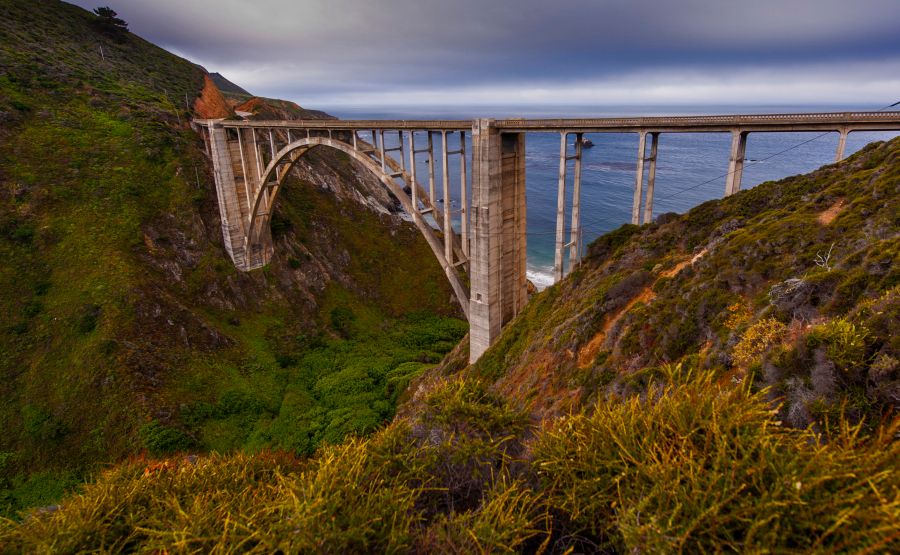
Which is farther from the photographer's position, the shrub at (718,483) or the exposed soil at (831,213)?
the exposed soil at (831,213)

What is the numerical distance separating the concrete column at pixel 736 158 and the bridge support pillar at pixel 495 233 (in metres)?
10.4

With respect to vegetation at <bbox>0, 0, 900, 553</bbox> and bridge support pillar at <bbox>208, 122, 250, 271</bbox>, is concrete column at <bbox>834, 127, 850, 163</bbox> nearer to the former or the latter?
vegetation at <bbox>0, 0, 900, 553</bbox>

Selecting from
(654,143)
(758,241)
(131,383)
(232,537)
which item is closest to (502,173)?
(654,143)

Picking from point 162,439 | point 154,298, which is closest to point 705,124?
point 162,439

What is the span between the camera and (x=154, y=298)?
110 feet

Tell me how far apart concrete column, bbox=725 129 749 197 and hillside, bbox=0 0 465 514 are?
24909mm

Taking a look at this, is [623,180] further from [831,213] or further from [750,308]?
[750,308]

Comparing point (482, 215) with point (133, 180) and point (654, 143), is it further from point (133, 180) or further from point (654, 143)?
point (133, 180)

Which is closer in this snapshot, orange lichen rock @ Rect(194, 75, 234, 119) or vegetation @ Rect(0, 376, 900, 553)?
vegetation @ Rect(0, 376, 900, 553)

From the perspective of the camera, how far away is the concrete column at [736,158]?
16438 millimetres

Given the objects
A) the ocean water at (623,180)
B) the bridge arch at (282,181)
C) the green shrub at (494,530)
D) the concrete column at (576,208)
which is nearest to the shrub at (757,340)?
the green shrub at (494,530)

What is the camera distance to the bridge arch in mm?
27844

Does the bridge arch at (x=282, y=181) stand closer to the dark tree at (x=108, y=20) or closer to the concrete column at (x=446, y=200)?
the concrete column at (x=446, y=200)

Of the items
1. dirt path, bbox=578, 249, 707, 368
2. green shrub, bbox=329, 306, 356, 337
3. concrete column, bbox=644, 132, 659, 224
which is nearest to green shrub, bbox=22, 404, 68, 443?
green shrub, bbox=329, 306, 356, 337
